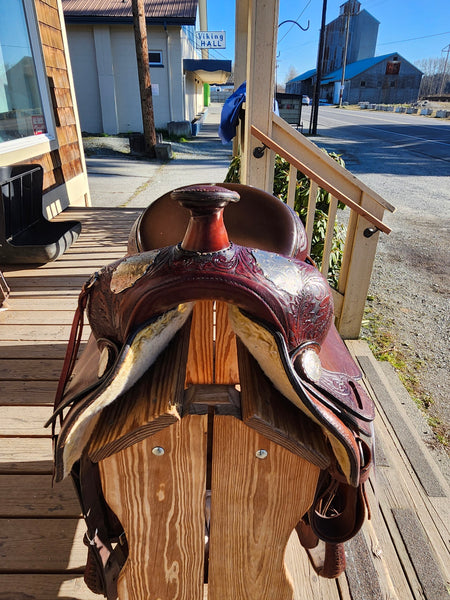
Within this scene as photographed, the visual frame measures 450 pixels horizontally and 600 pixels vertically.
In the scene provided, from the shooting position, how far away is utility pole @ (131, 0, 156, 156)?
10.4m

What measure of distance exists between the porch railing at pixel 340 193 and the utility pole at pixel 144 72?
10.2 metres

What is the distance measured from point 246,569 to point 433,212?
7612 mm

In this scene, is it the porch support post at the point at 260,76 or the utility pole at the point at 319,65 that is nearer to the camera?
the porch support post at the point at 260,76

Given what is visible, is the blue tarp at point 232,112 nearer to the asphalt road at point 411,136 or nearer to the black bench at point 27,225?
the black bench at point 27,225

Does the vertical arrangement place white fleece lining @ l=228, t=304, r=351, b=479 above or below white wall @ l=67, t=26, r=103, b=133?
below

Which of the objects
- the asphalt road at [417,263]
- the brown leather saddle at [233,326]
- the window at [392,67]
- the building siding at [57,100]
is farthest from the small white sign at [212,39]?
the window at [392,67]

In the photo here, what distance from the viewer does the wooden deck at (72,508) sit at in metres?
1.26

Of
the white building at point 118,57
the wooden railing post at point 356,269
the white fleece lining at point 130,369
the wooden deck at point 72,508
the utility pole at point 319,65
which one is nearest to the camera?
the white fleece lining at point 130,369

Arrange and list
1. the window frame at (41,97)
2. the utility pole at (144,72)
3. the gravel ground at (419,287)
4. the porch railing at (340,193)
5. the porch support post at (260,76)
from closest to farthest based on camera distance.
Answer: the porch support post at (260,76) → the porch railing at (340,193) → the gravel ground at (419,287) → the window frame at (41,97) → the utility pole at (144,72)

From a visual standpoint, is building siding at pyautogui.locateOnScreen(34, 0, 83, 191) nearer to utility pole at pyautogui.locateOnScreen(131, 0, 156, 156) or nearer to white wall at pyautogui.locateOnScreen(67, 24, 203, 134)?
utility pole at pyautogui.locateOnScreen(131, 0, 156, 156)

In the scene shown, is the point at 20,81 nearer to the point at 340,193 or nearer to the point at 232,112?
the point at 232,112

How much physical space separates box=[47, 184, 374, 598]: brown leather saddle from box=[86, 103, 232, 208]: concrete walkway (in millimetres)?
6281

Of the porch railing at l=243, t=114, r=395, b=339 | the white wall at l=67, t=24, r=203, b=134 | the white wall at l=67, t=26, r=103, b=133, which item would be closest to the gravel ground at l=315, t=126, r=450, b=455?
the porch railing at l=243, t=114, r=395, b=339

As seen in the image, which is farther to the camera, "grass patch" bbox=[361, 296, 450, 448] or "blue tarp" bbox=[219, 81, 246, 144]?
"blue tarp" bbox=[219, 81, 246, 144]
